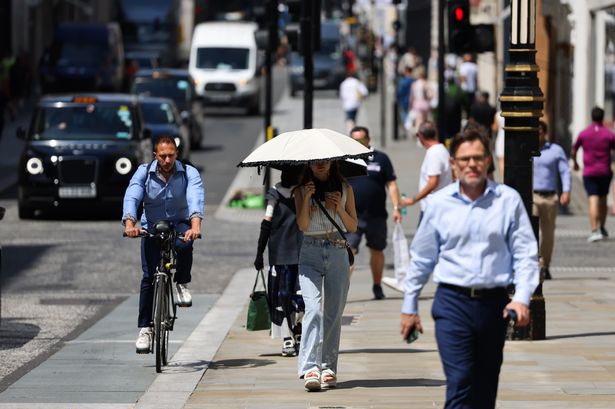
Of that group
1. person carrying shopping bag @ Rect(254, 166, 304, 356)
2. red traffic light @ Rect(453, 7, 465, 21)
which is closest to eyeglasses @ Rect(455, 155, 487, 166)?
person carrying shopping bag @ Rect(254, 166, 304, 356)

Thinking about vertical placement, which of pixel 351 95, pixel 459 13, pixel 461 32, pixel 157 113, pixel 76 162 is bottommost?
pixel 76 162

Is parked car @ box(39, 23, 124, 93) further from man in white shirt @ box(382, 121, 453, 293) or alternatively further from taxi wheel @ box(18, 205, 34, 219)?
man in white shirt @ box(382, 121, 453, 293)

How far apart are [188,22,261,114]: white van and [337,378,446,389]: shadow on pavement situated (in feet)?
132

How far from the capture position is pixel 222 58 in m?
52.6

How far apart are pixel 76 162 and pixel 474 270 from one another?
56.7 feet

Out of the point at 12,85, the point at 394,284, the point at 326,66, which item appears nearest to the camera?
the point at 394,284

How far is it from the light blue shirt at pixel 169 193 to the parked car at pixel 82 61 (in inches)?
1600

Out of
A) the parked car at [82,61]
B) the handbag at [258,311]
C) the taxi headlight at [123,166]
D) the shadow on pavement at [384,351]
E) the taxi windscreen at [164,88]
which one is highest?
the parked car at [82,61]

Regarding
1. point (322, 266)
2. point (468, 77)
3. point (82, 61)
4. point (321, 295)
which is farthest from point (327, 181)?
point (82, 61)

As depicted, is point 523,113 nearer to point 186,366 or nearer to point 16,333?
point 186,366

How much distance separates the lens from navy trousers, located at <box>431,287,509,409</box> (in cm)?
791

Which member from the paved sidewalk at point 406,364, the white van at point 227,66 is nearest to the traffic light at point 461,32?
the paved sidewalk at point 406,364

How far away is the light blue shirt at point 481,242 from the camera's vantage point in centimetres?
800

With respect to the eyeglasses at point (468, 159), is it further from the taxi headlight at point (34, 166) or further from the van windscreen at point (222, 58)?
the van windscreen at point (222, 58)
